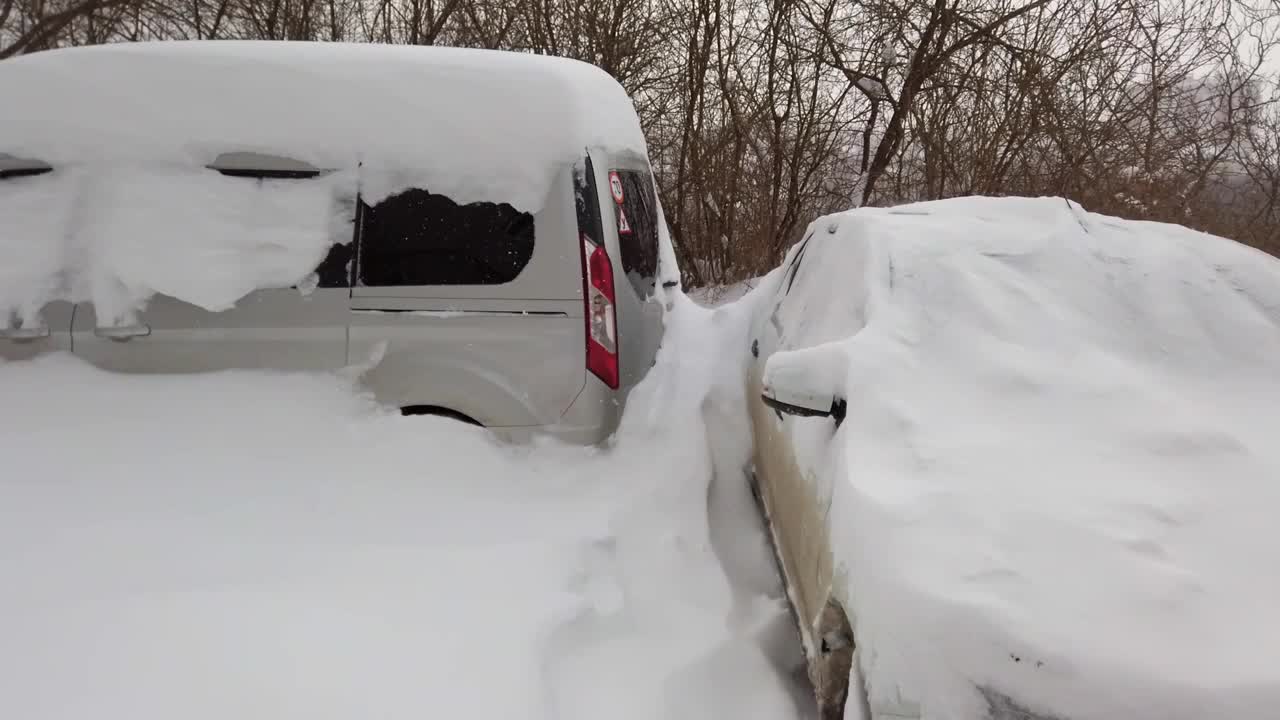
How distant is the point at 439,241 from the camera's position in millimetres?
3113

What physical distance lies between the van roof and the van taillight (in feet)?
1.06

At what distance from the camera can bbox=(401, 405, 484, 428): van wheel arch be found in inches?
127

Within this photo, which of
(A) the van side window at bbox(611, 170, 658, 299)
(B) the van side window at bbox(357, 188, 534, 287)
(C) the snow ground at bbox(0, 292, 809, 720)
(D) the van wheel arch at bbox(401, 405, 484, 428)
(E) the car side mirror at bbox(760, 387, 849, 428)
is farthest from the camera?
(A) the van side window at bbox(611, 170, 658, 299)

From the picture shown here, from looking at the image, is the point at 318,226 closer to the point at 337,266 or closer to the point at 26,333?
the point at 337,266

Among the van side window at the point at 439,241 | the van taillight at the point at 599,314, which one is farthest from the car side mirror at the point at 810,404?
the van side window at the point at 439,241

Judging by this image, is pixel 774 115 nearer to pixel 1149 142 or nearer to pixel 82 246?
pixel 1149 142

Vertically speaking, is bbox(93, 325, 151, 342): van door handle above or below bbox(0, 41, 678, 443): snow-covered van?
below

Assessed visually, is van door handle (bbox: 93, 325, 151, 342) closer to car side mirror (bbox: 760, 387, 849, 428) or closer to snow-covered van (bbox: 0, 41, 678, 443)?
snow-covered van (bbox: 0, 41, 678, 443)

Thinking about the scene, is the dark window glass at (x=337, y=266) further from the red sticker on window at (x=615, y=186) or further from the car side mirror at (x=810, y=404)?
the car side mirror at (x=810, y=404)

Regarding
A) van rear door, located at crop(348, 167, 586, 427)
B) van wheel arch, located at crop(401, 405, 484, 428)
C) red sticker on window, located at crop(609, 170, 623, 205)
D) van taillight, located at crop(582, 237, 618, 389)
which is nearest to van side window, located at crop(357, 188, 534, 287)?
van rear door, located at crop(348, 167, 586, 427)

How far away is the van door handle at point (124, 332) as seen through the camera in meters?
3.16

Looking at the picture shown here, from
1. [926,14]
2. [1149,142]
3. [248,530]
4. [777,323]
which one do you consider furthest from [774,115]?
[248,530]

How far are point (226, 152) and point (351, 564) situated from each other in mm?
1814

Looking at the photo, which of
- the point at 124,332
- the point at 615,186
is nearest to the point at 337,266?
the point at 124,332
